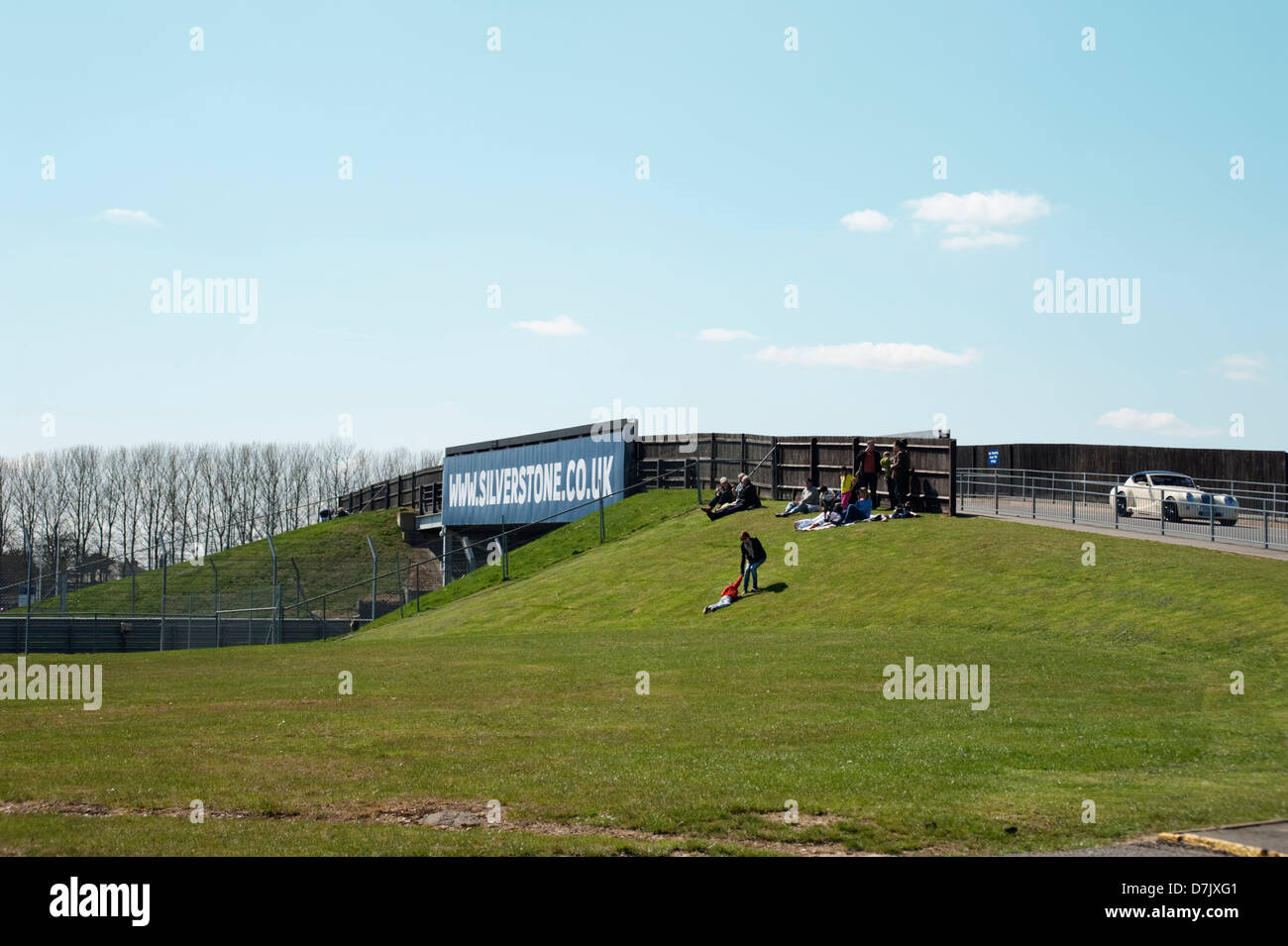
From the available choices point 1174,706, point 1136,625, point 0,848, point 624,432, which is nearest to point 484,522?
point 624,432

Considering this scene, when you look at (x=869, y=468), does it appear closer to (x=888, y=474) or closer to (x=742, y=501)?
(x=888, y=474)

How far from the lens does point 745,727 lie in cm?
1277

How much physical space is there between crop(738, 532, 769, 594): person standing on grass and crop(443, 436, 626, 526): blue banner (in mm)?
14704

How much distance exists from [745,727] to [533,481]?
118 ft

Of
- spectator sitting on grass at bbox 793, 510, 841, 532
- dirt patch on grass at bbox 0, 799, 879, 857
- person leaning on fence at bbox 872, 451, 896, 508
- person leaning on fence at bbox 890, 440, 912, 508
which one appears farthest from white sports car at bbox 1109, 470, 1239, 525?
dirt patch on grass at bbox 0, 799, 879, 857

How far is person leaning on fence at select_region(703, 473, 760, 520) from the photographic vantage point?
35.3 meters

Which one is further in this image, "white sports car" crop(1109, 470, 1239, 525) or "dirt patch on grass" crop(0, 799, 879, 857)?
"white sports car" crop(1109, 470, 1239, 525)

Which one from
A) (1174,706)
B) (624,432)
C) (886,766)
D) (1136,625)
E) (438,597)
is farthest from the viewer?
(624,432)

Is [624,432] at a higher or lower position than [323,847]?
higher

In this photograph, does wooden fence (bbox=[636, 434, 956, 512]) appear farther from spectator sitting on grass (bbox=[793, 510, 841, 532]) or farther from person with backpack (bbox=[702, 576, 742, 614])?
person with backpack (bbox=[702, 576, 742, 614])

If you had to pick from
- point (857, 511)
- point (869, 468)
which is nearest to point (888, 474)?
point (869, 468)
